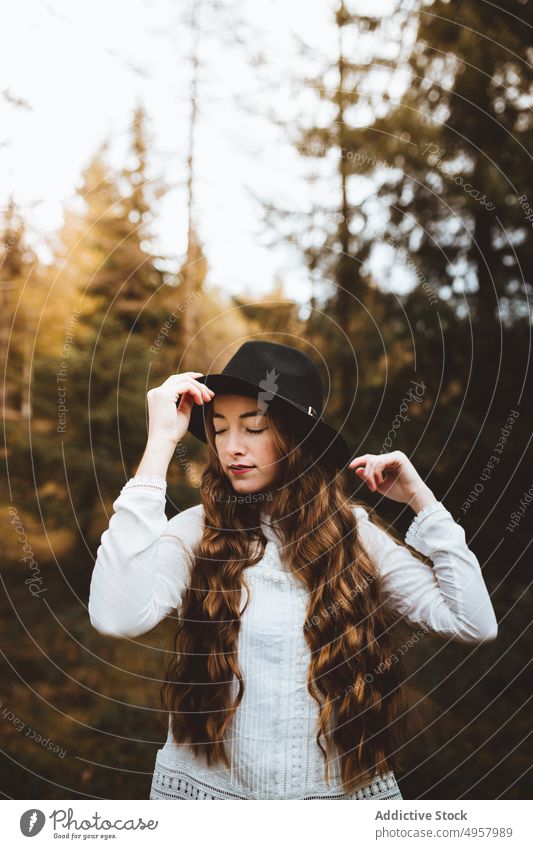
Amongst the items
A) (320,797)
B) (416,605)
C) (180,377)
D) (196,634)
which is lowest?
(320,797)

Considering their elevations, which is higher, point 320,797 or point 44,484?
point 44,484

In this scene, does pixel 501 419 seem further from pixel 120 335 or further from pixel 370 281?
pixel 120 335

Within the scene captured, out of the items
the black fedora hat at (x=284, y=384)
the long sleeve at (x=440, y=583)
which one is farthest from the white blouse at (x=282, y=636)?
the black fedora hat at (x=284, y=384)

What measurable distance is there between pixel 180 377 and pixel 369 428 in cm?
267

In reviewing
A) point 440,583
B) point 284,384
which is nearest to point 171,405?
point 284,384

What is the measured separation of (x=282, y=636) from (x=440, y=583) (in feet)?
1.71

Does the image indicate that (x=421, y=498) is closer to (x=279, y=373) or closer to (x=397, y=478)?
(x=397, y=478)

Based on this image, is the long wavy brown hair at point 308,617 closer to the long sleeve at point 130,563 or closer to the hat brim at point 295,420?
the hat brim at point 295,420

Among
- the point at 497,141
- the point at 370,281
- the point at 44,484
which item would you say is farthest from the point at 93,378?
the point at 497,141

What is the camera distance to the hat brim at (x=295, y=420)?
209 centimetres

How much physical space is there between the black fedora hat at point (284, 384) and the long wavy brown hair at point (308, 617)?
4cm

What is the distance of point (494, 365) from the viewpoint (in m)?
4.16
